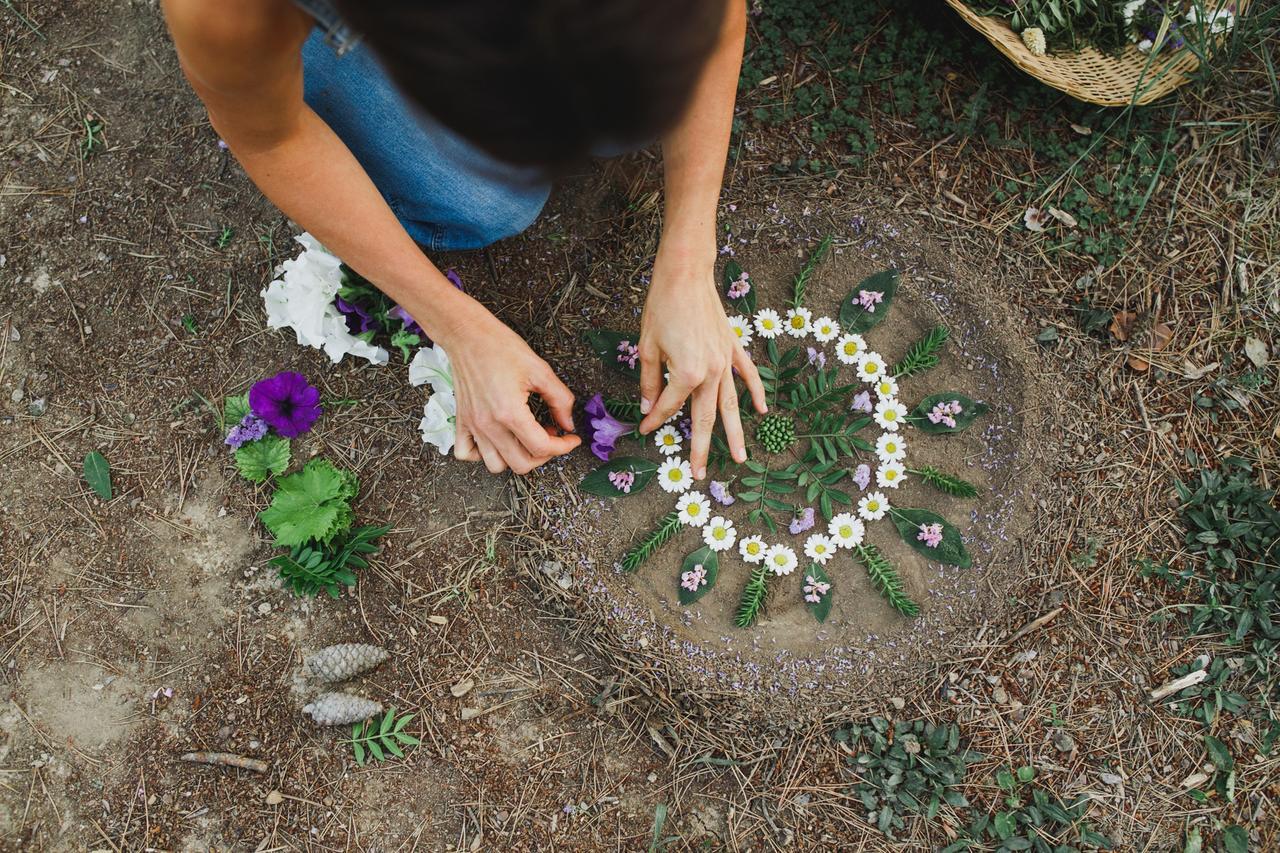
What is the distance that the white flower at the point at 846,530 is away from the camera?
2480 millimetres

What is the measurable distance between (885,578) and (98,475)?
2.41 metres

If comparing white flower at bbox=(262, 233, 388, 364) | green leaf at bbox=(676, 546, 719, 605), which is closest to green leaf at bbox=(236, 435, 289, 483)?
white flower at bbox=(262, 233, 388, 364)

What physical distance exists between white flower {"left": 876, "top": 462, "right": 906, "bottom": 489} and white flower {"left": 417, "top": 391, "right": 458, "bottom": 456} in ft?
4.18

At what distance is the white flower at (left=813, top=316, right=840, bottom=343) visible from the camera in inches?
101

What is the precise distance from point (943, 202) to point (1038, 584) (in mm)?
1227

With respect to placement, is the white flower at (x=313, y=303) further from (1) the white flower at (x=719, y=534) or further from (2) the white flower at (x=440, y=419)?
(1) the white flower at (x=719, y=534)

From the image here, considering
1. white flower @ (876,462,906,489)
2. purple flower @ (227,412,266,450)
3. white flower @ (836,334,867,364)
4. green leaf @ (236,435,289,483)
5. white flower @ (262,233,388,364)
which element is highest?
white flower @ (262,233,388,364)

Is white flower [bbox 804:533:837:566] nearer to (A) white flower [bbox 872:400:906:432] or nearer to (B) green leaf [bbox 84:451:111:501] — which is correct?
(A) white flower [bbox 872:400:906:432]

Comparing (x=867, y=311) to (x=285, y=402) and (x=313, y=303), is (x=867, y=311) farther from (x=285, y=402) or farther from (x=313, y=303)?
(x=285, y=402)

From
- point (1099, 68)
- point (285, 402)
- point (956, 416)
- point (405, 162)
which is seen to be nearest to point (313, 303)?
point (285, 402)

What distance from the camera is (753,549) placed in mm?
2463

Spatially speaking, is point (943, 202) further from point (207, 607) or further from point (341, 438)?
point (207, 607)

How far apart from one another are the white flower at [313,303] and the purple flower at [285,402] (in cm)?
13

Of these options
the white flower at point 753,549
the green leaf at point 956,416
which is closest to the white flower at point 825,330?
the green leaf at point 956,416
